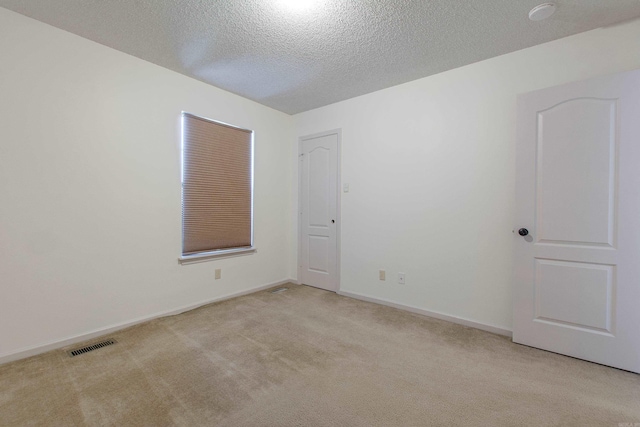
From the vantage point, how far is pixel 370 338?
2486 millimetres

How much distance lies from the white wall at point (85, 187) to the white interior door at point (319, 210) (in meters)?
1.38

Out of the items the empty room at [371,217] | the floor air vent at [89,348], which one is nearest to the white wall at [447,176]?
the empty room at [371,217]

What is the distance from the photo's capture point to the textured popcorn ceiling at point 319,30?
6.47 ft

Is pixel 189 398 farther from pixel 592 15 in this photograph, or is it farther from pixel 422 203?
pixel 592 15

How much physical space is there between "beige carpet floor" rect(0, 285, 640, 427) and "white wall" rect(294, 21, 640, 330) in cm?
59

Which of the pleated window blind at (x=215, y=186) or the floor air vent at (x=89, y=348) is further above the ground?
the pleated window blind at (x=215, y=186)

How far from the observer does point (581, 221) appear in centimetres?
214

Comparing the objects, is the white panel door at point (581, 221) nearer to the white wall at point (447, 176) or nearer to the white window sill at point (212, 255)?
the white wall at point (447, 176)

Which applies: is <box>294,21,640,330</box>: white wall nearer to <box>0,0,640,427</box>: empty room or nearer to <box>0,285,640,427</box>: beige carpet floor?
<box>0,0,640,427</box>: empty room

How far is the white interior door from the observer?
3.85m

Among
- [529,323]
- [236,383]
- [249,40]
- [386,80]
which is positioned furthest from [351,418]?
[386,80]

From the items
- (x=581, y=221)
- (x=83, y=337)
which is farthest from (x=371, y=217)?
(x=83, y=337)

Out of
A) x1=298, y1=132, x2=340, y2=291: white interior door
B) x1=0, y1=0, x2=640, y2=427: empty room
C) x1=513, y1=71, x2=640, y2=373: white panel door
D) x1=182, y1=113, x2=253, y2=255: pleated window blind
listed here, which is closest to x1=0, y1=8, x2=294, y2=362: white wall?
x1=0, y1=0, x2=640, y2=427: empty room

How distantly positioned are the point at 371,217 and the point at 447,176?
1001 mm
